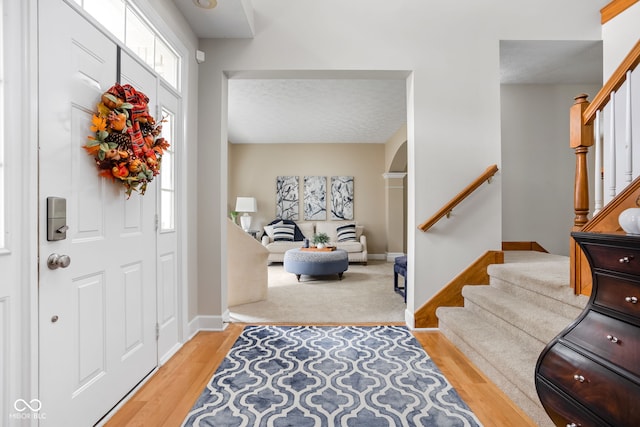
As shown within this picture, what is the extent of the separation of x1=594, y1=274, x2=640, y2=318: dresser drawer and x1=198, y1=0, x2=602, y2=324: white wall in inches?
67.9

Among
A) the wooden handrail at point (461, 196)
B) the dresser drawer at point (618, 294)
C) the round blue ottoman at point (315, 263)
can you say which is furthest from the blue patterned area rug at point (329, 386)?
the round blue ottoman at point (315, 263)

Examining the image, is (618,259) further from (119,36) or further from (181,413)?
(119,36)

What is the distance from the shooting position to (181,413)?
172cm

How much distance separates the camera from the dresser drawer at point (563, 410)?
3.62 feet

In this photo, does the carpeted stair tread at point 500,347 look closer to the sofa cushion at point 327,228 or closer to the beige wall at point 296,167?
the sofa cushion at point 327,228

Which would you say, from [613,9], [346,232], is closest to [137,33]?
[613,9]

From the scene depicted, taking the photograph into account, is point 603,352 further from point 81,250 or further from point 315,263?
point 315,263

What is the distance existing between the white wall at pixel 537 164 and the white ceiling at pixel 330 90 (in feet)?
0.79

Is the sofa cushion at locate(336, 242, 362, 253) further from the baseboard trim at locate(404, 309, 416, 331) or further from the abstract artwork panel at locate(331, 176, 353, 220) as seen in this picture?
the baseboard trim at locate(404, 309, 416, 331)

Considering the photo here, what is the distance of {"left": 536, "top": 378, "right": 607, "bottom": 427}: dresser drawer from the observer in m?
1.10

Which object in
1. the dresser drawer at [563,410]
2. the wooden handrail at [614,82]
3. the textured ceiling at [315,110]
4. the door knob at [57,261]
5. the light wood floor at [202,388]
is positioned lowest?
the light wood floor at [202,388]

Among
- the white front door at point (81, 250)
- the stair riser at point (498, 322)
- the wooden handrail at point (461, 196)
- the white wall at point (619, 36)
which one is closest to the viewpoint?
the white front door at point (81, 250)

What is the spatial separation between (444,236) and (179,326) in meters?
2.35

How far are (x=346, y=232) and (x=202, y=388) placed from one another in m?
5.29
